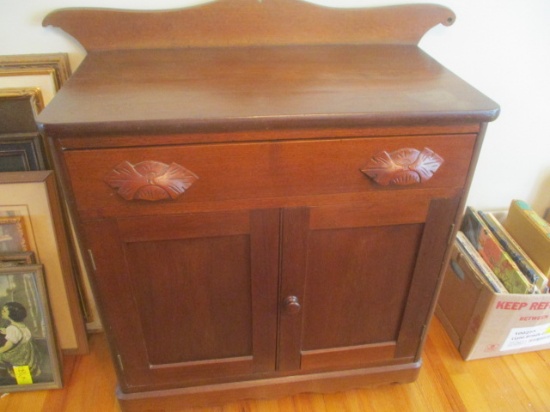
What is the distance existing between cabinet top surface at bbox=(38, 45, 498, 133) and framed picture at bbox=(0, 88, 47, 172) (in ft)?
0.63

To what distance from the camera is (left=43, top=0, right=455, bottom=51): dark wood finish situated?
3.34 ft

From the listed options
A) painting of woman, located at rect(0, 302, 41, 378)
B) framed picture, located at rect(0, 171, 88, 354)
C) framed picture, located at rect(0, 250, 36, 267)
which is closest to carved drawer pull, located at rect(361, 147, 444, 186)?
framed picture, located at rect(0, 171, 88, 354)

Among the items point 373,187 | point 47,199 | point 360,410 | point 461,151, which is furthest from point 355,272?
point 47,199

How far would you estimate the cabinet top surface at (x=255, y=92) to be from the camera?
75cm

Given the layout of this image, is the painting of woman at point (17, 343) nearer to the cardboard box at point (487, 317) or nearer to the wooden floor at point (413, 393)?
the wooden floor at point (413, 393)

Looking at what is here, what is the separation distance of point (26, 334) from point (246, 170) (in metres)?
0.85

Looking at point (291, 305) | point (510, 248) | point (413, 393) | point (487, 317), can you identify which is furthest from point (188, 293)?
point (510, 248)

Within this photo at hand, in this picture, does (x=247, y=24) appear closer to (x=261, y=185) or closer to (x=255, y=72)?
(x=255, y=72)

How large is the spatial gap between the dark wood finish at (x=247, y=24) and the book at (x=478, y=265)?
0.62 m

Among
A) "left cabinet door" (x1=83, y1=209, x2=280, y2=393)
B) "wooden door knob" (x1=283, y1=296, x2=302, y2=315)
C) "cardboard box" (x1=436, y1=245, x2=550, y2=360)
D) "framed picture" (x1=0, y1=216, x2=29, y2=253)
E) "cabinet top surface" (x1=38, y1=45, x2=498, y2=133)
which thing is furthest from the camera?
"cardboard box" (x1=436, y1=245, x2=550, y2=360)

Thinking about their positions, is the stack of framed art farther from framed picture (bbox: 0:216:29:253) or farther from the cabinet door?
the cabinet door

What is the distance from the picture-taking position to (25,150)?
110cm

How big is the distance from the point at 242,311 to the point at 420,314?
434mm

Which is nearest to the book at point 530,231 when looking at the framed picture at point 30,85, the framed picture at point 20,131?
the framed picture at point 30,85
